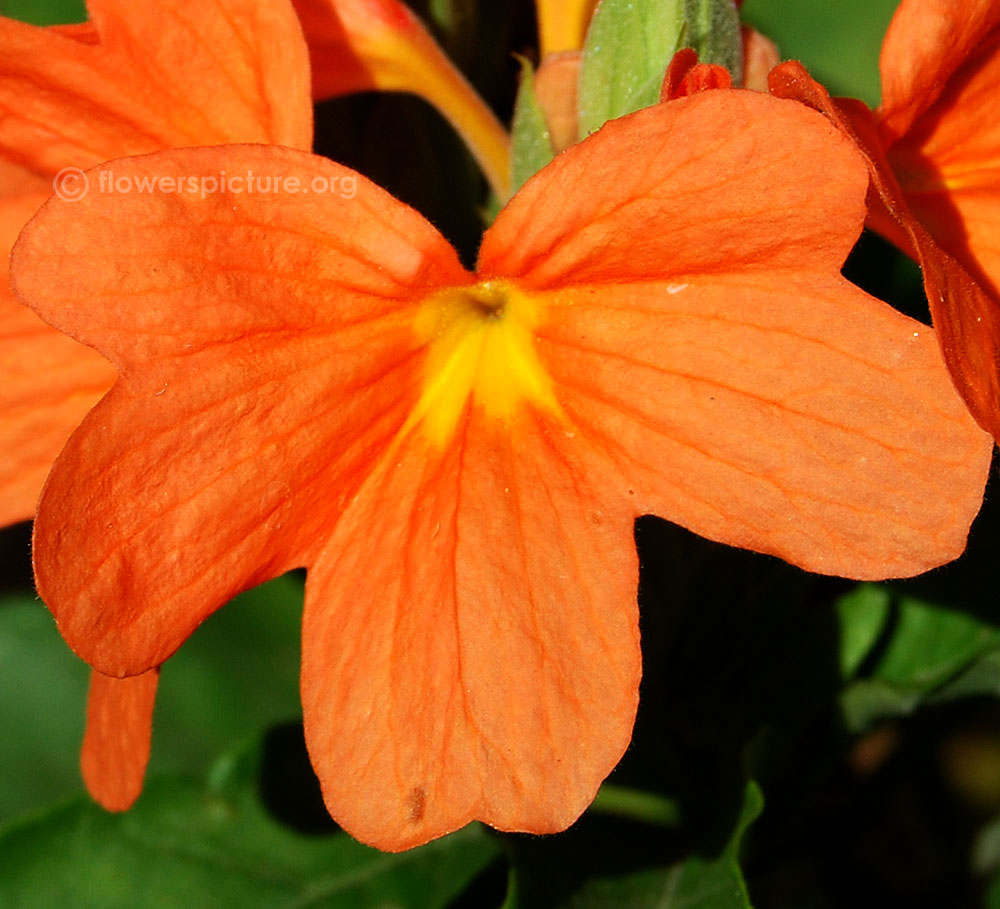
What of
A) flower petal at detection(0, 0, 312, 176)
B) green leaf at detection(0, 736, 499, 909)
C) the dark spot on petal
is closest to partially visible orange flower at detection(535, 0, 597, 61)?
flower petal at detection(0, 0, 312, 176)

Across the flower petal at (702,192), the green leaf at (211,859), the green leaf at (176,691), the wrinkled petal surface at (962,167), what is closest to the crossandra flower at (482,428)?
the flower petal at (702,192)

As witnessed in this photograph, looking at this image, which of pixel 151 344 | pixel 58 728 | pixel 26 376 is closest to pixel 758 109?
pixel 151 344

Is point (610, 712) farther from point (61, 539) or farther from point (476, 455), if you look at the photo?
point (61, 539)

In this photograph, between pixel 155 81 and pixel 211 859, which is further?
pixel 211 859

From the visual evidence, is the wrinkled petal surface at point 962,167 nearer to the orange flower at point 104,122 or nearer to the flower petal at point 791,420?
the flower petal at point 791,420

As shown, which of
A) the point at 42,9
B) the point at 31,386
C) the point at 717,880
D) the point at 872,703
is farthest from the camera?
the point at 42,9

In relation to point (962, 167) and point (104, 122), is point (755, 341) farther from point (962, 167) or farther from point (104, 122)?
point (104, 122)

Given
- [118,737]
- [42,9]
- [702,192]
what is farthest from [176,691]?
[702,192]
